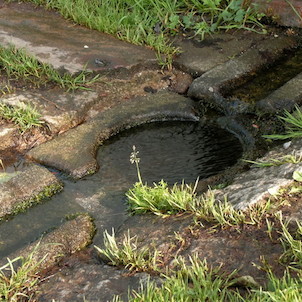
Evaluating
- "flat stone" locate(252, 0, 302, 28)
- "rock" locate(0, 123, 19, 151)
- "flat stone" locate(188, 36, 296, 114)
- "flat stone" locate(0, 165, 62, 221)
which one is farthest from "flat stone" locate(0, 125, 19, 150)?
"flat stone" locate(252, 0, 302, 28)

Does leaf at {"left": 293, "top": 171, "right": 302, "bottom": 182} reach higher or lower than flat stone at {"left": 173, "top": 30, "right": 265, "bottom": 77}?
higher

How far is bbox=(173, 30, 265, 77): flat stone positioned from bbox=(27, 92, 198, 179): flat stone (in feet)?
1.26

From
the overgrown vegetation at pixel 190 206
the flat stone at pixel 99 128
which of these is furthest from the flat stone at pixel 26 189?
the overgrown vegetation at pixel 190 206

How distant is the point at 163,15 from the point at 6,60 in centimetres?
150

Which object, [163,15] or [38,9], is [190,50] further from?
[38,9]

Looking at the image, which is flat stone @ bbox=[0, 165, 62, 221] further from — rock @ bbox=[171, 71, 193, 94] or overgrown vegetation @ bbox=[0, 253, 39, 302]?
rock @ bbox=[171, 71, 193, 94]

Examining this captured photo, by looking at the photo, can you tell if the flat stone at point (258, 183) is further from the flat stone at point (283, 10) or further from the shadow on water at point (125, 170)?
the flat stone at point (283, 10)

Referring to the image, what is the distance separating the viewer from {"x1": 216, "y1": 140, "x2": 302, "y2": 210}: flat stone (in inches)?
108

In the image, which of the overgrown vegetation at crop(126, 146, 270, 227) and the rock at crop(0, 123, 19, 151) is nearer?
the overgrown vegetation at crop(126, 146, 270, 227)

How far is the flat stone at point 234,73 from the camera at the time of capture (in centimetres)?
408

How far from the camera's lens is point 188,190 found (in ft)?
10.00

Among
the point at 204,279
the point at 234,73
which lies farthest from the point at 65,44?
the point at 204,279

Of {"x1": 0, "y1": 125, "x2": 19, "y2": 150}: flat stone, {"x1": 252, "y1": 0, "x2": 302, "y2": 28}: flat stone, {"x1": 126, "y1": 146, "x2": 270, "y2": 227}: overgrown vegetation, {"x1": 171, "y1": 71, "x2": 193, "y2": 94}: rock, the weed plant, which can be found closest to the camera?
the weed plant

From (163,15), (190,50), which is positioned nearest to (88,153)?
(190,50)
